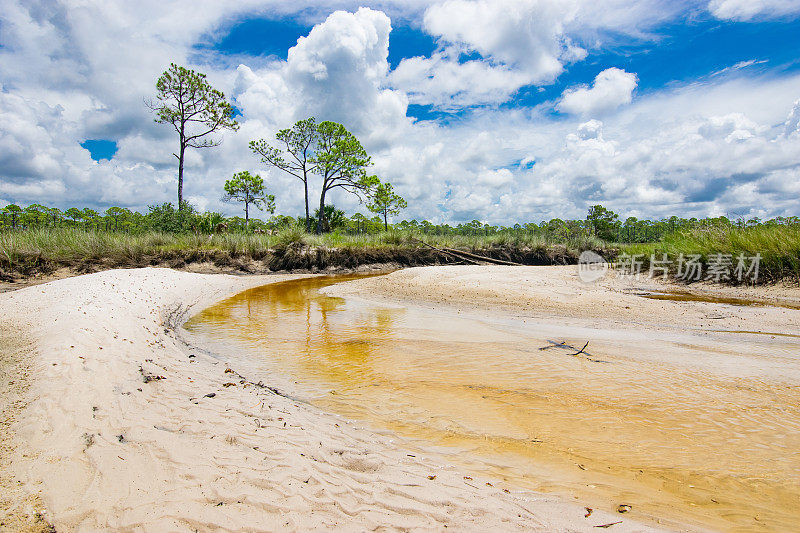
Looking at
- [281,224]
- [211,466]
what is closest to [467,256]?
[211,466]

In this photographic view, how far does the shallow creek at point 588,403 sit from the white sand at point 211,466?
414 millimetres

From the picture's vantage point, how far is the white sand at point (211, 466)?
182 cm

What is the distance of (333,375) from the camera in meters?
4.68

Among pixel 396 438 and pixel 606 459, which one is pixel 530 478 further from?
pixel 396 438

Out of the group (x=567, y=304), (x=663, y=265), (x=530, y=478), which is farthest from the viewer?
(x=663, y=265)

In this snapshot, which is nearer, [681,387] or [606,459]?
[606,459]

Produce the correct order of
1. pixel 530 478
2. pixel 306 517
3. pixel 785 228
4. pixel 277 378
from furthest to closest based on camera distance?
pixel 785 228 < pixel 277 378 < pixel 530 478 < pixel 306 517

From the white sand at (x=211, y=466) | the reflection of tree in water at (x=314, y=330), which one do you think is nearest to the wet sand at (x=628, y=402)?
the reflection of tree in water at (x=314, y=330)

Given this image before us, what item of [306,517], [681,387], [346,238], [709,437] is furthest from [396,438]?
[346,238]

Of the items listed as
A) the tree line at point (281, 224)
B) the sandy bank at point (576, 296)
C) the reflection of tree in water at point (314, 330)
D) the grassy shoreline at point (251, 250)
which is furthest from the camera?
the tree line at point (281, 224)

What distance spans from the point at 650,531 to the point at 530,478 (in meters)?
0.73

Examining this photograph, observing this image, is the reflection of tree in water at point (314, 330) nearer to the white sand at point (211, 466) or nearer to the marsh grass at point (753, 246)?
the white sand at point (211, 466)

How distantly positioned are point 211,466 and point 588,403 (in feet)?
11.8

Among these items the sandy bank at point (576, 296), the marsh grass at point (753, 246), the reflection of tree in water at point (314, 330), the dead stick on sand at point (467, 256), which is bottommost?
the reflection of tree in water at point (314, 330)
